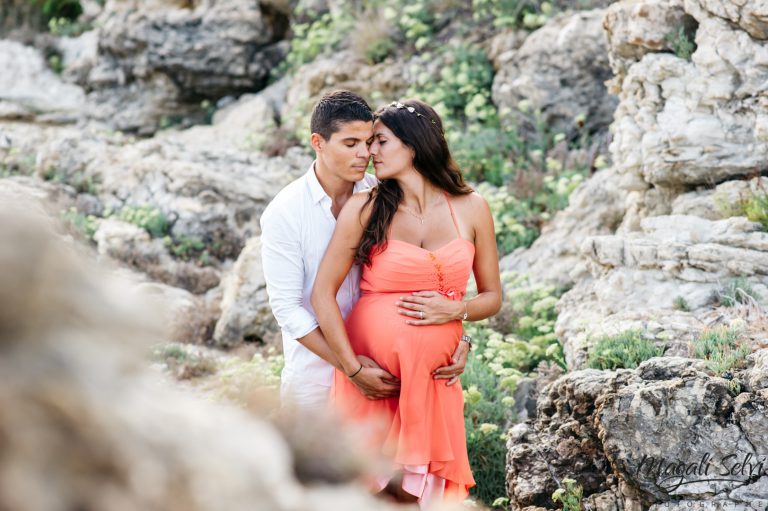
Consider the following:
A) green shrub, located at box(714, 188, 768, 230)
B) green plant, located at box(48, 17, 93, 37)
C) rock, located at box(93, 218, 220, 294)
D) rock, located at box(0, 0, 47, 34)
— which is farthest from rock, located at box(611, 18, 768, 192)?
rock, located at box(0, 0, 47, 34)

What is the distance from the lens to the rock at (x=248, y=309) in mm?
8086

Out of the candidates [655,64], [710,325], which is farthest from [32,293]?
[655,64]

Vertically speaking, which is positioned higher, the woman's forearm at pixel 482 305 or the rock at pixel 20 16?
the woman's forearm at pixel 482 305

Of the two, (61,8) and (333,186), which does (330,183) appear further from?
(61,8)

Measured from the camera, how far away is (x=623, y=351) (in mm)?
4797

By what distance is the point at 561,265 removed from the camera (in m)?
7.84

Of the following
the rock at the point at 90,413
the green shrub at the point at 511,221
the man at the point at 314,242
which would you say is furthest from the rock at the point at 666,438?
the green shrub at the point at 511,221

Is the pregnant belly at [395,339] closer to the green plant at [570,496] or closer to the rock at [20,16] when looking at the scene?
the green plant at [570,496]

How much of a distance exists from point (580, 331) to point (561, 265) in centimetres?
197

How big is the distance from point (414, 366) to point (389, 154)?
1.06 metres

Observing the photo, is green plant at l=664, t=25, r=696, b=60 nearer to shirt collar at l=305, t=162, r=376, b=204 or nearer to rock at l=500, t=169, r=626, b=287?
rock at l=500, t=169, r=626, b=287

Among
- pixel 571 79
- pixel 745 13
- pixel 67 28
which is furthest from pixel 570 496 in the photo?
pixel 67 28

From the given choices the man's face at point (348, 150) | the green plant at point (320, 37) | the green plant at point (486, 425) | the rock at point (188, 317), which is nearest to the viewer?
the man's face at point (348, 150)

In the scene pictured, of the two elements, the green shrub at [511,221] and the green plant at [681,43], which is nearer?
the green plant at [681,43]
